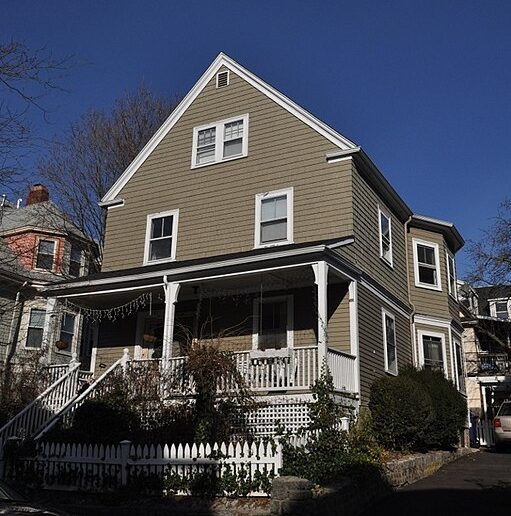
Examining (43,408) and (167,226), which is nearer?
(43,408)

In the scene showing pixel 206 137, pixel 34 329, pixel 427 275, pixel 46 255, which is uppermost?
pixel 206 137

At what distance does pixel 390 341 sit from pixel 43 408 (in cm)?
956

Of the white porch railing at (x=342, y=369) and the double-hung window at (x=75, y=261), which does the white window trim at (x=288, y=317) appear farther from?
the double-hung window at (x=75, y=261)

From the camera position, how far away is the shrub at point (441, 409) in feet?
52.4

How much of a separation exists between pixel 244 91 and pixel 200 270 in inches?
260

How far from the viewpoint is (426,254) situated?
2106cm

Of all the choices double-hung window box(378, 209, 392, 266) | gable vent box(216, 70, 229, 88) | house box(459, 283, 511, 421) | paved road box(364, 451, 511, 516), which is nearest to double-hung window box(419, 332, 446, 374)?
double-hung window box(378, 209, 392, 266)

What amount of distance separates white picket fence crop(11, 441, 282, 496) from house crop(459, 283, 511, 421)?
794 inches

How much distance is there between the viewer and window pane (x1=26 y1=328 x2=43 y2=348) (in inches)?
953

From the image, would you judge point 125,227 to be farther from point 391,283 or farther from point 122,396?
point 391,283

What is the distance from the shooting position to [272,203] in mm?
16938

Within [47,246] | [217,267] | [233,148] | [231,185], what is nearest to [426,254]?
[231,185]

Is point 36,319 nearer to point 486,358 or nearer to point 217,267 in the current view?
point 217,267

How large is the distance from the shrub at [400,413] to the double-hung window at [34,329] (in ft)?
48.2
